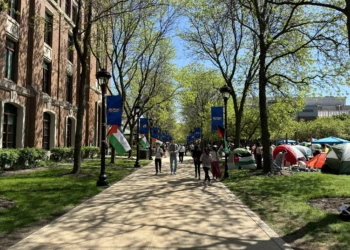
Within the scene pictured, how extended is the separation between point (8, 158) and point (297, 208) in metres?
13.9

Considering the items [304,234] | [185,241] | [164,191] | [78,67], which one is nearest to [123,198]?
[164,191]

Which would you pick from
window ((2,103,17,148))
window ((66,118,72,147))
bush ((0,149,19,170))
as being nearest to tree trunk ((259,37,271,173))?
bush ((0,149,19,170))

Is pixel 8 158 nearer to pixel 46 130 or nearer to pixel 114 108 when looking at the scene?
pixel 114 108

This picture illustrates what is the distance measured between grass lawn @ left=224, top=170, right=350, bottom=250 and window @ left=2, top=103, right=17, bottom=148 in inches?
529

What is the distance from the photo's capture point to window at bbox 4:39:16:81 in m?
19.7

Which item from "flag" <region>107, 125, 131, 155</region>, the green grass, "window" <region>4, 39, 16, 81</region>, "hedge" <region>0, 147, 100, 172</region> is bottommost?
the green grass

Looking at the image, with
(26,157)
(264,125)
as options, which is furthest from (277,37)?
(26,157)

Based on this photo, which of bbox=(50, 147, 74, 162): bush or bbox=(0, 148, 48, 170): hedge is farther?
bbox=(50, 147, 74, 162): bush

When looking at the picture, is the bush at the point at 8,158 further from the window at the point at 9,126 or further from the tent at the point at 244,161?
the tent at the point at 244,161

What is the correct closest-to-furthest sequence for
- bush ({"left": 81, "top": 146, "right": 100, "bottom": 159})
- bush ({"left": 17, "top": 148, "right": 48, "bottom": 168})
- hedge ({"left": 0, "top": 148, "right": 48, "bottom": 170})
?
1. hedge ({"left": 0, "top": 148, "right": 48, "bottom": 170})
2. bush ({"left": 17, "top": 148, "right": 48, "bottom": 168})
3. bush ({"left": 81, "top": 146, "right": 100, "bottom": 159})

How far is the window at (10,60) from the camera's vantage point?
19688mm

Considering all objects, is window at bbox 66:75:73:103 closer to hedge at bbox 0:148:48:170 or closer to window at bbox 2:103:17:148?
window at bbox 2:103:17:148

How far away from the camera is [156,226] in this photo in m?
6.81

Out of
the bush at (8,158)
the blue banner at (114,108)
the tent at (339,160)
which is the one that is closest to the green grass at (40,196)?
the blue banner at (114,108)
